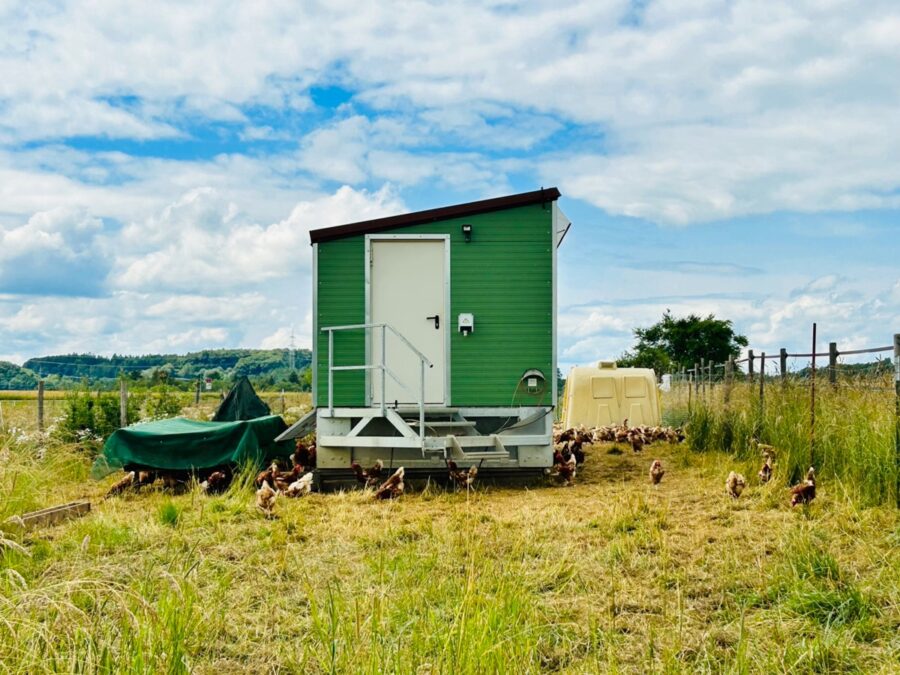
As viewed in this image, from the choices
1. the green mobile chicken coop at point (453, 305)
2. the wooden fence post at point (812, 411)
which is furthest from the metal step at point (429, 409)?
the wooden fence post at point (812, 411)

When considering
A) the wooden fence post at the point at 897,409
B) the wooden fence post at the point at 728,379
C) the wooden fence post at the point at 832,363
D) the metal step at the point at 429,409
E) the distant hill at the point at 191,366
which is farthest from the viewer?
the distant hill at the point at 191,366

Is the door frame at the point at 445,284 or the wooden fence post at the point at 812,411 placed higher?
the door frame at the point at 445,284

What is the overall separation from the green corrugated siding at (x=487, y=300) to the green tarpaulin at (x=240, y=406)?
2505 millimetres

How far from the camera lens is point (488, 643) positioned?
324 centimetres

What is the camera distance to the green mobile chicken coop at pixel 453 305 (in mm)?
10109

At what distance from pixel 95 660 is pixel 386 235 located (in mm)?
7510

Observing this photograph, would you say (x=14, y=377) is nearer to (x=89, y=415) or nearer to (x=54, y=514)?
(x=89, y=415)

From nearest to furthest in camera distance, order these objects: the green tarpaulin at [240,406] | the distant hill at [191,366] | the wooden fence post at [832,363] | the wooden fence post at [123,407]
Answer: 1. the wooden fence post at [832,363]
2. the green tarpaulin at [240,406]
3. the wooden fence post at [123,407]
4. the distant hill at [191,366]

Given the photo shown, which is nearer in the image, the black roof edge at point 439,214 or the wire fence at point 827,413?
the wire fence at point 827,413

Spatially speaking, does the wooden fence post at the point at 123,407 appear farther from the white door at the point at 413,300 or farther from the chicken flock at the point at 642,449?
the chicken flock at the point at 642,449

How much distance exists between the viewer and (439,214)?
33.2 feet

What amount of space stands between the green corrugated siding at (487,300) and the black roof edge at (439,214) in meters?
0.10

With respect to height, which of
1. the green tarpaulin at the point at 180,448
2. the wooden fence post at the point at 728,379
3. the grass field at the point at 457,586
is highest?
the wooden fence post at the point at 728,379

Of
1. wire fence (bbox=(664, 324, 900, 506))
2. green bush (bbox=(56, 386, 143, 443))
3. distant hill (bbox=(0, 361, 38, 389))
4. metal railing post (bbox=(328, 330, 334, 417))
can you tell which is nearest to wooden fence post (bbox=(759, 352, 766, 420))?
wire fence (bbox=(664, 324, 900, 506))
